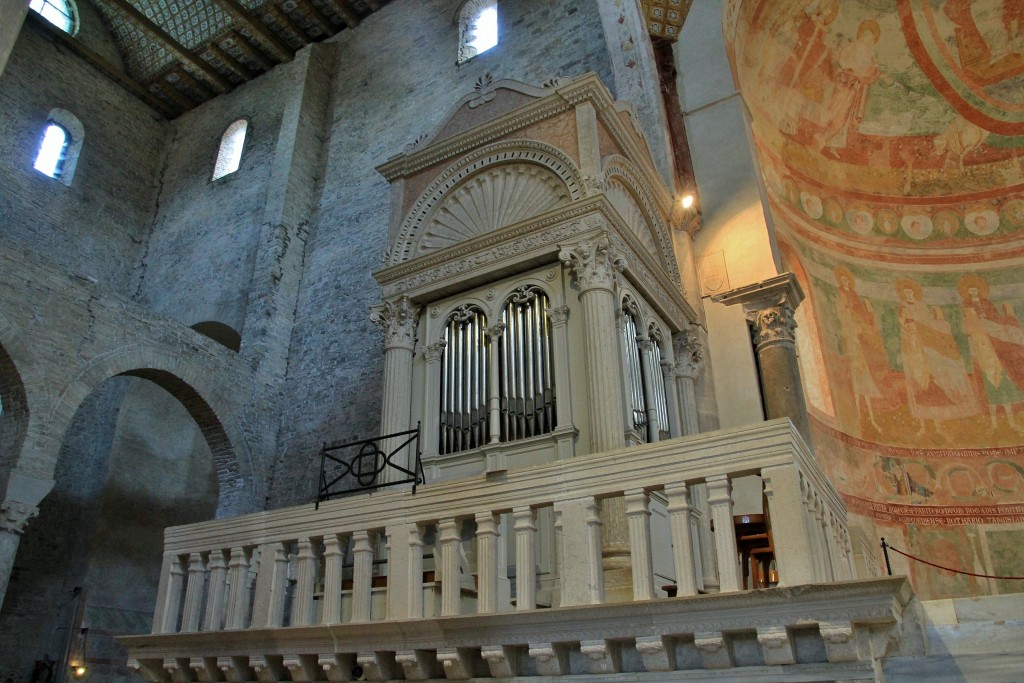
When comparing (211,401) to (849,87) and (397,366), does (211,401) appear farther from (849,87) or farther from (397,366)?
(849,87)

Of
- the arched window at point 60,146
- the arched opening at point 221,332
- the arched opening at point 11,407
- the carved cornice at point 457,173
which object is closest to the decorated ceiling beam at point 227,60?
the arched window at point 60,146

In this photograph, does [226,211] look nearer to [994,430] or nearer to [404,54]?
[404,54]

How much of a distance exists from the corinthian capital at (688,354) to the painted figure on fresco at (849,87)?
23.6 ft

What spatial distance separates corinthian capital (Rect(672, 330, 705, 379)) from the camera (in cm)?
939

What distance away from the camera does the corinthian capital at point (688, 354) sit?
939 centimetres

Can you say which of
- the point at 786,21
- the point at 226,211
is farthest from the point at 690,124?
the point at 226,211

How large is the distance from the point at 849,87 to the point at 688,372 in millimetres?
8369

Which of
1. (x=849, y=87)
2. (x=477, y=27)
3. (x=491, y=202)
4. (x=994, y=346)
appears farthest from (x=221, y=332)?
(x=994, y=346)

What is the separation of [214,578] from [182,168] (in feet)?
46.8

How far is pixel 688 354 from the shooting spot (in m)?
9.52

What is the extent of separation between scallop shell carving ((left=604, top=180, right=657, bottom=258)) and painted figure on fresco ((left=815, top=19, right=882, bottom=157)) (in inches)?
267

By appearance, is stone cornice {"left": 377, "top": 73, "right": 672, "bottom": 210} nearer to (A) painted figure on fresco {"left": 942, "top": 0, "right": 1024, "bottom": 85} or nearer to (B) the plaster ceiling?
(A) painted figure on fresco {"left": 942, "top": 0, "right": 1024, "bottom": 85}

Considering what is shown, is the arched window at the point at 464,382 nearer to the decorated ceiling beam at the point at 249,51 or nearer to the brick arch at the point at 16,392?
the brick arch at the point at 16,392

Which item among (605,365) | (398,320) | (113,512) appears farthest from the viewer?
(113,512)
